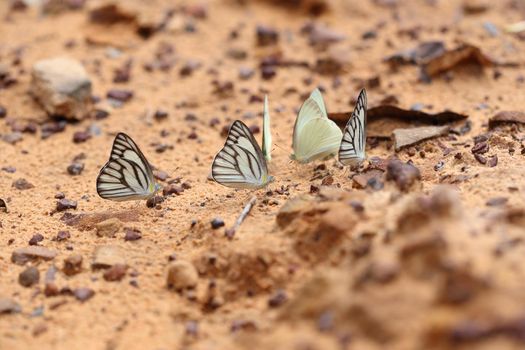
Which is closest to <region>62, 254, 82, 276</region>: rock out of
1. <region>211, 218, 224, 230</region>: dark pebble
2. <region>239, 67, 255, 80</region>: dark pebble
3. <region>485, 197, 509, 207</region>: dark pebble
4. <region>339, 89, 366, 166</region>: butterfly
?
<region>211, 218, 224, 230</region>: dark pebble

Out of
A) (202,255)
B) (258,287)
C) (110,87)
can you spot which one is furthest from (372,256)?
(110,87)

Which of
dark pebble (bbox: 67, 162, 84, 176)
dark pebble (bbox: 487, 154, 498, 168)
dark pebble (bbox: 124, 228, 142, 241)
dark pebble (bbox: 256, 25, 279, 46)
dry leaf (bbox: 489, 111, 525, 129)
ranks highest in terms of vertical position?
dark pebble (bbox: 256, 25, 279, 46)

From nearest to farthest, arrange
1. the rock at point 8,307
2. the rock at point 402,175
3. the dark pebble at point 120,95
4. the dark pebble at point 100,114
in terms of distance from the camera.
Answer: the rock at point 8,307
the rock at point 402,175
the dark pebble at point 100,114
the dark pebble at point 120,95

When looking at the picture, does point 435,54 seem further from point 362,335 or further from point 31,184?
point 362,335

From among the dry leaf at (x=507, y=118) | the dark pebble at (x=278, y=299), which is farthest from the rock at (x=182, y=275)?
the dry leaf at (x=507, y=118)

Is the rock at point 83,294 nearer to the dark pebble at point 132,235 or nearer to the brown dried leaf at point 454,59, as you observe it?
A: the dark pebble at point 132,235

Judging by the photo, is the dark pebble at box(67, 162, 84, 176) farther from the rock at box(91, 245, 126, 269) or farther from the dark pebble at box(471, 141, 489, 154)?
the dark pebble at box(471, 141, 489, 154)

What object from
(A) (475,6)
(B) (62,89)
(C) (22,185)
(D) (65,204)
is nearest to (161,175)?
(D) (65,204)
